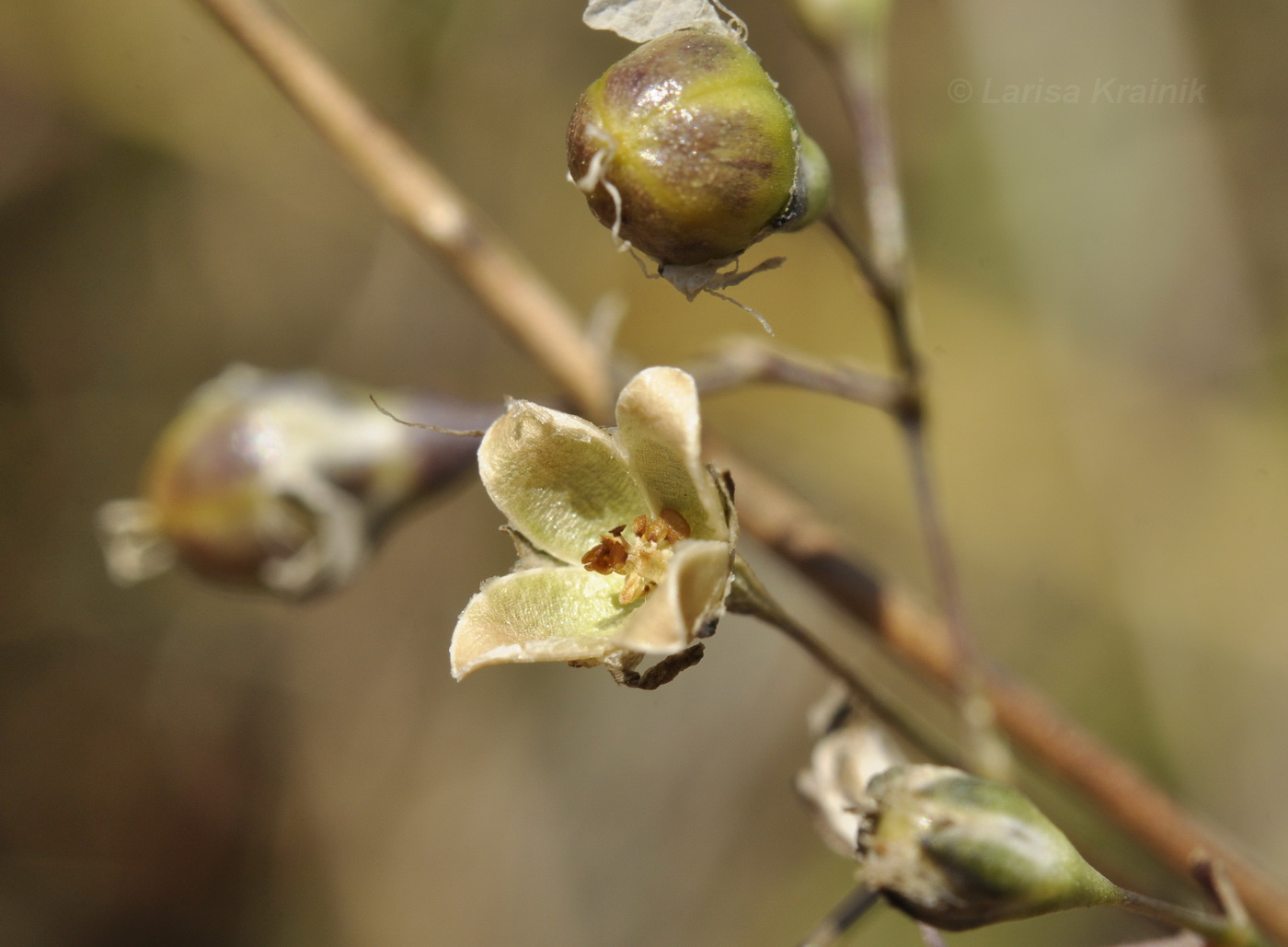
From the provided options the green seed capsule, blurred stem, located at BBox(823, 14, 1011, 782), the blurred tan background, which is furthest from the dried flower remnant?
the blurred tan background

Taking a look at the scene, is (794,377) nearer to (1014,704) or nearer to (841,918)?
(1014,704)

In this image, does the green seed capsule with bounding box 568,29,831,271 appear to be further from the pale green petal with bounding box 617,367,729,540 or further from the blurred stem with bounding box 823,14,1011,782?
the blurred stem with bounding box 823,14,1011,782

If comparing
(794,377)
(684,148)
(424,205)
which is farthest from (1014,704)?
(424,205)

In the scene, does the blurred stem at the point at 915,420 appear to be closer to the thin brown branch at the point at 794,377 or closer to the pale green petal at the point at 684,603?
the thin brown branch at the point at 794,377

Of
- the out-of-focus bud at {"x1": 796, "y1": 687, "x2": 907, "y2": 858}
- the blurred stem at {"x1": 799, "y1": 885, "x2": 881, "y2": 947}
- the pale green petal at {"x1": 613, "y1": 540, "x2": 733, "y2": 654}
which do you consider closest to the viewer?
the pale green petal at {"x1": 613, "y1": 540, "x2": 733, "y2": 654}

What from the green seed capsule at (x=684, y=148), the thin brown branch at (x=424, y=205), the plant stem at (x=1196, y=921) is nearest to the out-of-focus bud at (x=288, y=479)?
the thin brown branch at (x=424, y=205)

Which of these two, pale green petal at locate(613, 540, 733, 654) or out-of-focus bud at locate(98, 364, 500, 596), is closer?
pale green petal at locate(613, 540, 733, 654)
